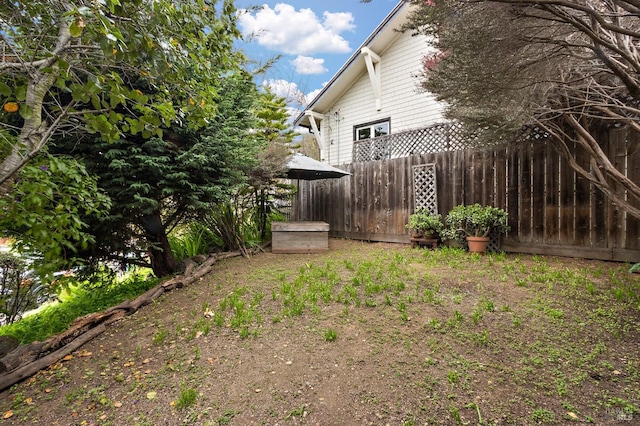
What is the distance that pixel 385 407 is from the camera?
1.71 meters

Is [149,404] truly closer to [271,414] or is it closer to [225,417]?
[225,417]

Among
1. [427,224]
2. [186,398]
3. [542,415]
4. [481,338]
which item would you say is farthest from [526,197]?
[186,398]

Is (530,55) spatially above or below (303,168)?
above

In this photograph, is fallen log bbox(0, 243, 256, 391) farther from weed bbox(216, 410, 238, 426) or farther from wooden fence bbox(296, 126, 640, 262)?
wooden fence bbox(296, 126, 640, 262)

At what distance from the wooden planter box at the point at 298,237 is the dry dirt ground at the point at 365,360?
2449 mm

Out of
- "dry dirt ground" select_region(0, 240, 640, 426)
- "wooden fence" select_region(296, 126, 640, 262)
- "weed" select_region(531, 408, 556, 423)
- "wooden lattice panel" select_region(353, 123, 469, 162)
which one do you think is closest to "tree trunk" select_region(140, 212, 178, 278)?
"dry dirt ground" select_region(0, 240, 640, 426)

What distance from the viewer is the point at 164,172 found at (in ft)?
12.6

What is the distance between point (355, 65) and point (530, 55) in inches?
344

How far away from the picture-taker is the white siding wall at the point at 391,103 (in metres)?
8.95

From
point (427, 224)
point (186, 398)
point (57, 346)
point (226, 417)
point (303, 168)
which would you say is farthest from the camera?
point (303, 168)

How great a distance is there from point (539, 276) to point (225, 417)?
3797 mm

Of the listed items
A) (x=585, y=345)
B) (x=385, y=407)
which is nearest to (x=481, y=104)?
(x=585, y=345)

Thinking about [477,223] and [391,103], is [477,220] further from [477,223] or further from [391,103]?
[391,103]

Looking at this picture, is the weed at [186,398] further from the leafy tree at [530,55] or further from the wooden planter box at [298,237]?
the wooden planter box at [298,237]
